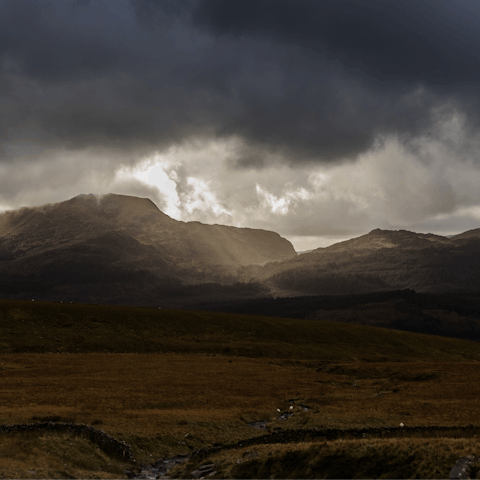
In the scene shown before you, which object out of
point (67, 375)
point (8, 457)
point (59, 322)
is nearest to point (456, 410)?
point (8, 457)

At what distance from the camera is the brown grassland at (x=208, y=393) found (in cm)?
2603

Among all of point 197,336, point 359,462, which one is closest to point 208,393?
point 359,462

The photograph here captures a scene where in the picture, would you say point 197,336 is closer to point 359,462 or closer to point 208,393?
point 208,393

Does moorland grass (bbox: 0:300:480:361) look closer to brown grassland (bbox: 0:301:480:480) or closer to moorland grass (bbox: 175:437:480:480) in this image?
brown grassland (bbox: 0:301:480:480)

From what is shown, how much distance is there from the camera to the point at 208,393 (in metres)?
63.2

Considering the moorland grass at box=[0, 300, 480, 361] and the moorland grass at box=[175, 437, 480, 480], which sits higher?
the moorland grass at box=[175, 437, 480, 480]

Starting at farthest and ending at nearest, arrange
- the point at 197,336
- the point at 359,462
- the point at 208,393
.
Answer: the point at 197,336 → the point at 208,393 → the point at 359,462

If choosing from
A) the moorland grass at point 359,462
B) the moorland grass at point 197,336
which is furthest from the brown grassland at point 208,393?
the moorland grass at point 197,336

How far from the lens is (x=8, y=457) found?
28594 mm

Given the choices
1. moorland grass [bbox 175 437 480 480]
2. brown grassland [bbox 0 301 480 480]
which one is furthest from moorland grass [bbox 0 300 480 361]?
moorland grass [bbox 175 437 480 480]

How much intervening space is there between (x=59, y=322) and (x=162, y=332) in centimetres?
2934

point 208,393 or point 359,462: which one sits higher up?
point 359,462

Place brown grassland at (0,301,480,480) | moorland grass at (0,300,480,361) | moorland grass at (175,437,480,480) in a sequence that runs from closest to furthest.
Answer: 1. moorland grass at (175,437,480,480)
2. brown grassland at (0,301,480,480)
3. moorland grass at (0,300,480,361)

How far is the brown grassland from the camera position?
85.4 ft
